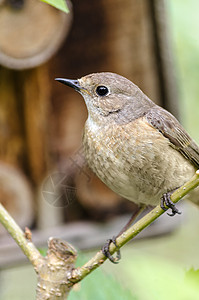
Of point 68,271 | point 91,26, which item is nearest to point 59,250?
point 68,271

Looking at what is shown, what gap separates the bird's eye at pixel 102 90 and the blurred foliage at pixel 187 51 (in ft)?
4.49

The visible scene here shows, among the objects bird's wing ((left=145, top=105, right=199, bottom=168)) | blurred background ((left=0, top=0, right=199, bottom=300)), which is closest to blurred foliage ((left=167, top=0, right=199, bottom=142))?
blurred background ((left=0, top=0, right=199, bottom=300))

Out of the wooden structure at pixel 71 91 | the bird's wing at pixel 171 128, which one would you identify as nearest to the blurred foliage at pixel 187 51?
the wooden structure at pixel 71 91

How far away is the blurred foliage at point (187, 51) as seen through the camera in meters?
4.12

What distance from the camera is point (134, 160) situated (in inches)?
108

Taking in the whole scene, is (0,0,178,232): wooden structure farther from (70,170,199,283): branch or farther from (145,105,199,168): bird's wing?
(70,170,199,283): branch

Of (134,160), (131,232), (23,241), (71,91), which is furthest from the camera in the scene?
(71,91)

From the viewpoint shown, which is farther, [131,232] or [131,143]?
[131,143]

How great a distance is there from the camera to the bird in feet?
9.12

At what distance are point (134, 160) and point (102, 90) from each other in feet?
1.55

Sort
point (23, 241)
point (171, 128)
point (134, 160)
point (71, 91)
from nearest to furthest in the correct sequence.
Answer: point (23, 241)
point (134, 160)
point (171, 128)
point (71, 91)

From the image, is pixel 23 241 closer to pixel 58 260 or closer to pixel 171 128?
pixel 58 260

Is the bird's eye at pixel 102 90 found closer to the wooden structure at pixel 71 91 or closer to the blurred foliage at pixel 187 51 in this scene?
the wooden structure at pixel 71 91

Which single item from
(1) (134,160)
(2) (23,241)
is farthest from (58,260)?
(1) (134,160)
